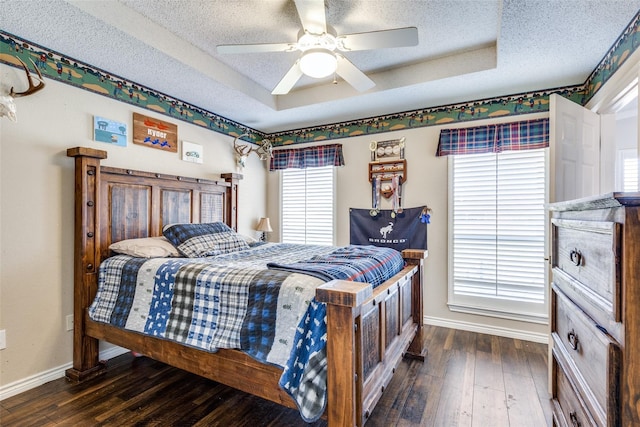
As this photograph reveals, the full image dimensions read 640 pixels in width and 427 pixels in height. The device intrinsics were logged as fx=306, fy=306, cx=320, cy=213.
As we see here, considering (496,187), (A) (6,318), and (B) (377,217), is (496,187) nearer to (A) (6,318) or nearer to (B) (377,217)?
(B) (377,217)

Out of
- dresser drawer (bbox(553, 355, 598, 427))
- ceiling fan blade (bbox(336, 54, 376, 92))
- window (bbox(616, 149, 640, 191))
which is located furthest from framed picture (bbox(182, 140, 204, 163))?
window (bbox(616, 149, 640, 191))

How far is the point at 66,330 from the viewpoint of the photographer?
7.80ft

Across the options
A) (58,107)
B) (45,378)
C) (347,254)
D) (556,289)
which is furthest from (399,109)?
(45,378)

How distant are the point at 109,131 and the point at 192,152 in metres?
0.87

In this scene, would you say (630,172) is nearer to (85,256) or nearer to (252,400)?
(252,400)

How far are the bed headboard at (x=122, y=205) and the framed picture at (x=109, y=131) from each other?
0.97 ft

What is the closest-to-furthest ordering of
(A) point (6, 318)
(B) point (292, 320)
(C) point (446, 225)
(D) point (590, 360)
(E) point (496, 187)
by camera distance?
(D) point (590, 360), (B) point (292, 320), (A) point (6, 318), (E) point (496, 187), (C) point (446, 225)

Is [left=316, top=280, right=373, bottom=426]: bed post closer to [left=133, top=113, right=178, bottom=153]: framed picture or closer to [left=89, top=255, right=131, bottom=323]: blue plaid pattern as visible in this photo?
[left=89, top=255, right=131, bottom=323]: blue plaid pattern

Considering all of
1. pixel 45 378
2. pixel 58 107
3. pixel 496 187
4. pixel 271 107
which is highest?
pixel 271 107

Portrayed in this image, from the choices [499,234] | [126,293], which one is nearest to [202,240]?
[126,293]

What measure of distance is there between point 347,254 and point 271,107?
2.07 meters

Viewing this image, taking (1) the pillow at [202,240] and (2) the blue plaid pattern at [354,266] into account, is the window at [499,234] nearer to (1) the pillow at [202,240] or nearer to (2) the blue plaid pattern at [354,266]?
(2) the blue plaid pattern at [354,266]

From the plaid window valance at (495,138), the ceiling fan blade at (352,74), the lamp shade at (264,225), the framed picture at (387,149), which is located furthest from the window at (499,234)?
the lamp shade at (264,225)

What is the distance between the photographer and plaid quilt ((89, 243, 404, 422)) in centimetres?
145
